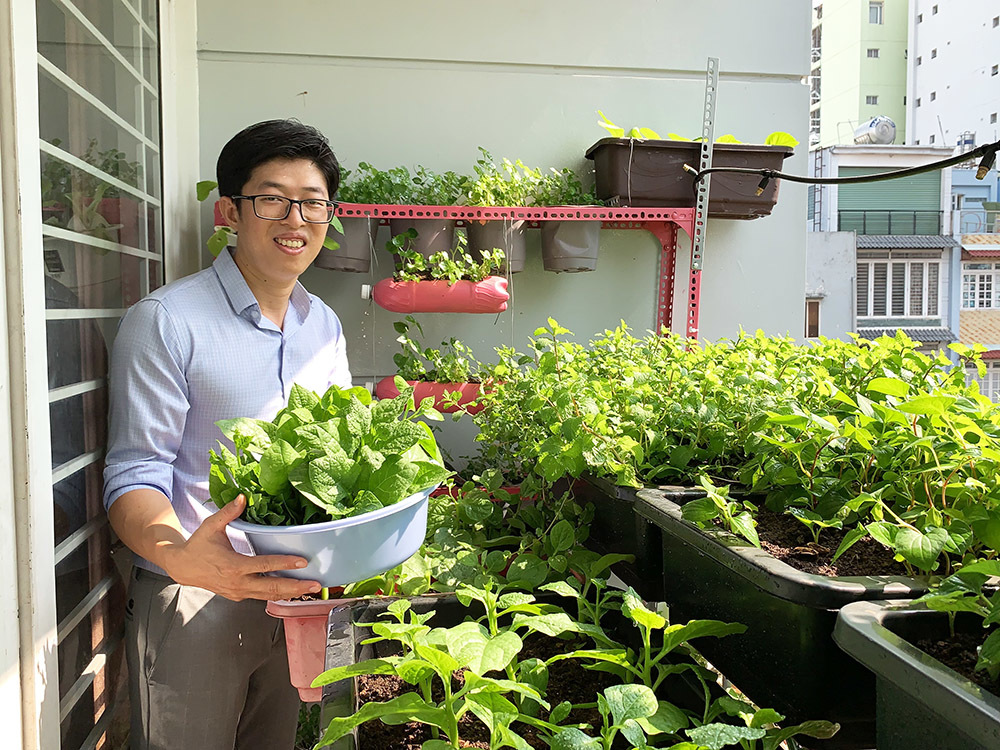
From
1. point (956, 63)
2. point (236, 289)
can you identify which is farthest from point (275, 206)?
point (956, 63)

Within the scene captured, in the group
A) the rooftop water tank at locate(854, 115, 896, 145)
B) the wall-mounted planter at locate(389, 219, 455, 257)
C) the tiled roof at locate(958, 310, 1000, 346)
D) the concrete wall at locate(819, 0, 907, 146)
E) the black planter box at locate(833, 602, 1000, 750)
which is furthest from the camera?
the concrete wall at locate(819, 0, 907, 146)

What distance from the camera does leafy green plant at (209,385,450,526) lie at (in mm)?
751

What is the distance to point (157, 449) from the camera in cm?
129


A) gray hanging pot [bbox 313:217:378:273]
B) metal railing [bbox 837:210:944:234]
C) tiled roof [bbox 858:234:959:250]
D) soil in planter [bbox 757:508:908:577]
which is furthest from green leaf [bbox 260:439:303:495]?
metal railing [bbox 837:210:944:234]

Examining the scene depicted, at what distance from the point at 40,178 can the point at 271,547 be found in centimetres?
71

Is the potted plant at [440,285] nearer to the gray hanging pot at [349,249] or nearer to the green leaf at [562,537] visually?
the gray hanging pot at [349,249]

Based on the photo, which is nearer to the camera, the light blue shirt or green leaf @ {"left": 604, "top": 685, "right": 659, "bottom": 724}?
green leaf @ {"left": 604, "top": 685, "right": 659, "bottom": 724}

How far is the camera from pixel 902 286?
26.6 feet

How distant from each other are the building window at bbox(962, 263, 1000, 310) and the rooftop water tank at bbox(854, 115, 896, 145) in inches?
75.0

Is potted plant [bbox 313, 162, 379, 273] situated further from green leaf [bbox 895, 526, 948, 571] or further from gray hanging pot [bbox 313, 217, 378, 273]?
green leaf [bbox 895, 526, 948, 571]

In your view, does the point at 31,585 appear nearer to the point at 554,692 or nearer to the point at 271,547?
the point at 271,547

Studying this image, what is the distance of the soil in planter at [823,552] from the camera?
0.71 meters

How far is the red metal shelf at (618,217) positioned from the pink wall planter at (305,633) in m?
1.32

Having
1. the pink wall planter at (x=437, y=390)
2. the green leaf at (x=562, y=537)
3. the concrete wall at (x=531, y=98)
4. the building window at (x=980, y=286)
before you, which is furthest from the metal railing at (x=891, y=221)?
the green leaf at (x=562, y=537)
